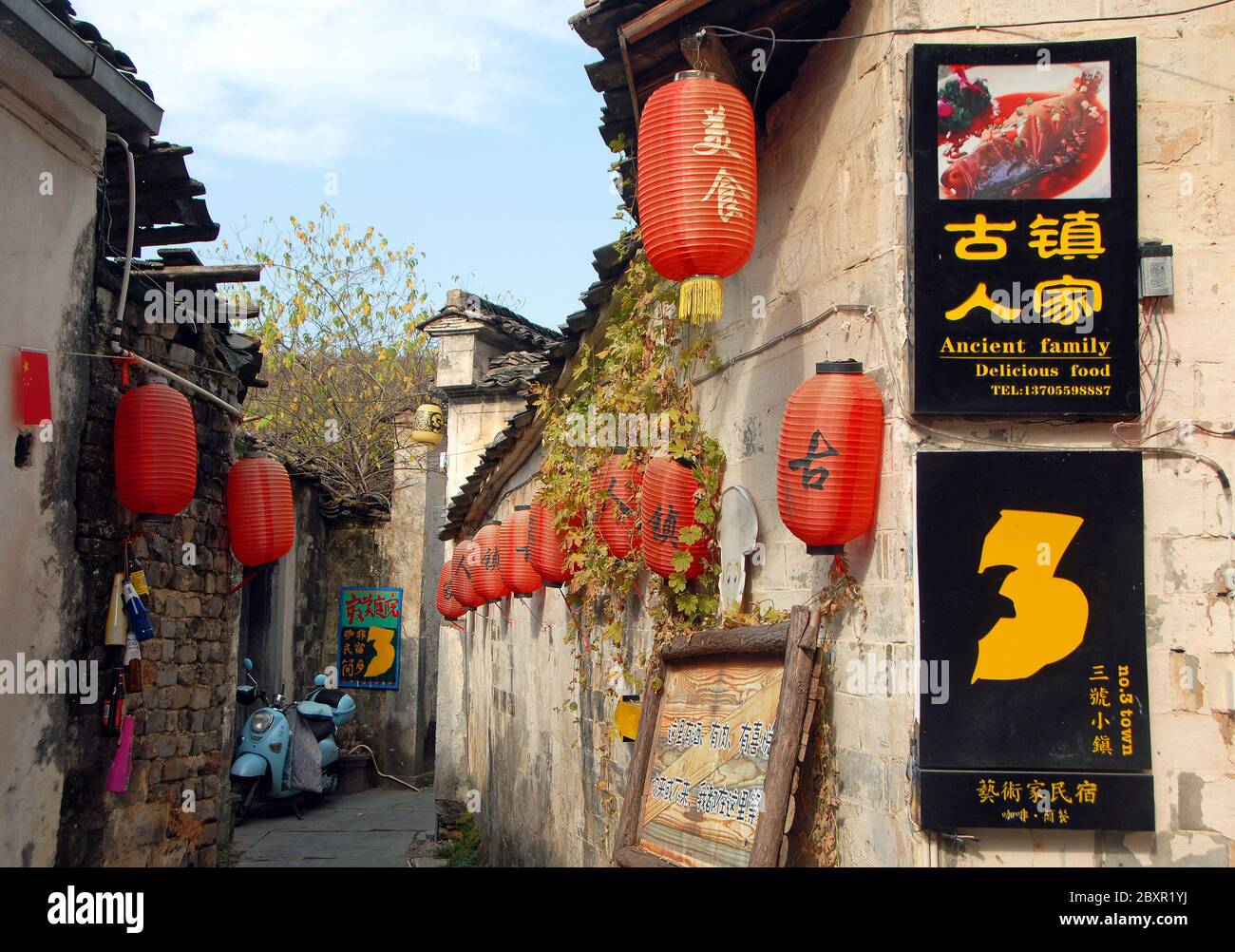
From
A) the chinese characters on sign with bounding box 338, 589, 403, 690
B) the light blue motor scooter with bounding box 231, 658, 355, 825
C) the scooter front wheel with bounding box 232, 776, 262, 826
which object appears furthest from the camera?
the chinese characters on sign with bounding box 338, 589, 403, 690

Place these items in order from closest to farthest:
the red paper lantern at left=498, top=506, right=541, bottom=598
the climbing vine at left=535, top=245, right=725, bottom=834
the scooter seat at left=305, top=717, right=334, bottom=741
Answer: the climbing vine at left=535, top=245, right=725, bottom=834
the red paper lantern at left=498, top=506, right=541, bottom=598
the scooter seat at left=305, top=717, right=334, bottom=741

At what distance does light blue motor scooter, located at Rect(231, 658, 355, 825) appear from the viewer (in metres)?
15.3

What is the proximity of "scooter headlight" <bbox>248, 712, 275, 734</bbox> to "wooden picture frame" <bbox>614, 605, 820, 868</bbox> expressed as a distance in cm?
1097

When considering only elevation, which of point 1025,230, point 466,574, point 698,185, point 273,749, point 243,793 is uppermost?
point 698,185

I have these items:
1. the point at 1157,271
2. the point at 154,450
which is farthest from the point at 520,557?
the point at 1157,271

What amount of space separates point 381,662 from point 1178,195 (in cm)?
1646

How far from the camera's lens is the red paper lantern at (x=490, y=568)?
11016 mm

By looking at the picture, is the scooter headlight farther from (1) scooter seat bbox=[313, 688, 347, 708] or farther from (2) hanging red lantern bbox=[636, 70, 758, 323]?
(2) hanging red lantern bbox=[636, 70, 758, 323]

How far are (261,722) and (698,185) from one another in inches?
504

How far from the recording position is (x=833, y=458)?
15.7 feet

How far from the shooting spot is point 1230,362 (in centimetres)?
468

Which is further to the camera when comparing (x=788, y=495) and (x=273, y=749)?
(x=273, y=749)

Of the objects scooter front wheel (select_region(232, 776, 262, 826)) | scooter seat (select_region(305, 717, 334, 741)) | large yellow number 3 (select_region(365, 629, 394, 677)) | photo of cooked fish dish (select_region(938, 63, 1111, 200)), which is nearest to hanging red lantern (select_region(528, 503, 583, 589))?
photo of cooked fish dish (select_region(938, 63, 1111, 200))

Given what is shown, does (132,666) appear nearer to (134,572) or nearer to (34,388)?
(134,572)
